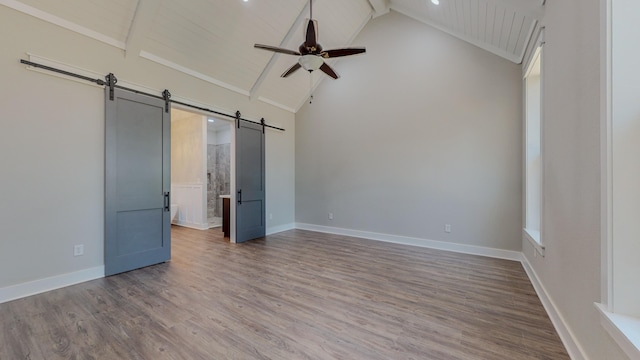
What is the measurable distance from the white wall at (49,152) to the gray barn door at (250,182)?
1963 mm

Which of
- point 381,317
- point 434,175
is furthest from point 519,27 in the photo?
point 381,317

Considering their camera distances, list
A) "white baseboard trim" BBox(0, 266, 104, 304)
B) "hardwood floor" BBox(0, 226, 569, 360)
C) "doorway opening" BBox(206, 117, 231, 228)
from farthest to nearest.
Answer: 1. "doorway opening" BBox(206, 117, 231, 228)
2. "white baseboard trim" BBox(0, 266, 104, 304)
3. "hardwood floor" BBox(0, 226, 569, 360)

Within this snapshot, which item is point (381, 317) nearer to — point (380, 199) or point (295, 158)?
point (380, 199)

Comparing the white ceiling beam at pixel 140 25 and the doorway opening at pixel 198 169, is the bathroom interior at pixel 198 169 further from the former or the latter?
the white ceiling beam at pixel 140 25

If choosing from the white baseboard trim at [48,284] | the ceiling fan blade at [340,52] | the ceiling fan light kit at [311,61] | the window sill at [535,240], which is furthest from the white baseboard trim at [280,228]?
the window sill at [535,240]

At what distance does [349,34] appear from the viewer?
17.5 feet

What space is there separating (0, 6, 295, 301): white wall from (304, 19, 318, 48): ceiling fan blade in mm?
2452

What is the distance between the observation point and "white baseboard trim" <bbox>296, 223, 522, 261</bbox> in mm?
3980

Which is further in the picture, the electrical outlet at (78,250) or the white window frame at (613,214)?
the electrical outlet at (78,250)

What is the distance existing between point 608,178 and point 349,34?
5.15 m

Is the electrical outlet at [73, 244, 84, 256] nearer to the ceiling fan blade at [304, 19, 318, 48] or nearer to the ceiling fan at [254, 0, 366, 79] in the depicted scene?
the ceiling fan at [254, 0, 366, 79]

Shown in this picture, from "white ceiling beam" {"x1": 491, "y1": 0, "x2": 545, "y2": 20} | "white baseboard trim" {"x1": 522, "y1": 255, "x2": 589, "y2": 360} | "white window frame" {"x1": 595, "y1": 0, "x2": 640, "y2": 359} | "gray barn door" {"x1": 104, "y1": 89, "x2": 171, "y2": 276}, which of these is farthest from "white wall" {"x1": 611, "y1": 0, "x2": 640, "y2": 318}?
"gray barn door" {"x1": 104, "y1": 89, "x2": 171, "y2": 276}

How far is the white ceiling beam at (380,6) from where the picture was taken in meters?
4.75

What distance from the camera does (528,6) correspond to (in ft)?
8.79
